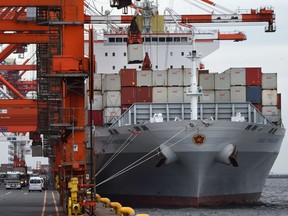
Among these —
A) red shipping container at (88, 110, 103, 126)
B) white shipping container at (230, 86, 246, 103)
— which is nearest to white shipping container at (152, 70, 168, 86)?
white shipping container at (230, 86, 246, 103)

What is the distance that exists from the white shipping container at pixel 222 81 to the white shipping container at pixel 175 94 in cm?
204

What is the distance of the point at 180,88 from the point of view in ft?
155

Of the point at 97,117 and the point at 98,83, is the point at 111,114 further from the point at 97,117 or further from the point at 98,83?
the point at 98,83

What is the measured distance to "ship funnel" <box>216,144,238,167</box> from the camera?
42.5 metres

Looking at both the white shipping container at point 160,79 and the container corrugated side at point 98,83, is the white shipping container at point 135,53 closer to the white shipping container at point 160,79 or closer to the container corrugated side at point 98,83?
the container corrugated side at point 98,83

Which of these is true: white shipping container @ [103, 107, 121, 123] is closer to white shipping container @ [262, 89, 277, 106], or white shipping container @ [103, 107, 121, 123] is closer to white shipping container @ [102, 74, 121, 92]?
white shipping container @ [102, 74, 121, 92]

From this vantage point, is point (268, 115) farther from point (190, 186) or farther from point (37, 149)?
point (37, 149)

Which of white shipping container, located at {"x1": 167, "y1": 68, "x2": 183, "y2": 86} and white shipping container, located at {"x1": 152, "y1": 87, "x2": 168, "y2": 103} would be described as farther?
white shipping container, located at {"x1": 167, "y1": 68, "x2": 183, "y2": 86}

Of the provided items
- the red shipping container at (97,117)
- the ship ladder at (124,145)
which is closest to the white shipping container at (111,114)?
the ship ladder at (124,145)

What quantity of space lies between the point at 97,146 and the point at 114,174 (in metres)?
4.72

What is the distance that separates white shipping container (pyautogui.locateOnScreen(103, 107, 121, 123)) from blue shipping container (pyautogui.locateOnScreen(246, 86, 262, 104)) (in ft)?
24.0

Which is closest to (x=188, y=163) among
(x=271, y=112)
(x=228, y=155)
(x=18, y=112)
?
(x=228, y=155)

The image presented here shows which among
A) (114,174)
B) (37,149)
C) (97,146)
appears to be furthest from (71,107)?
(37,149)

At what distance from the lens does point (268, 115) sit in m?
48.0
